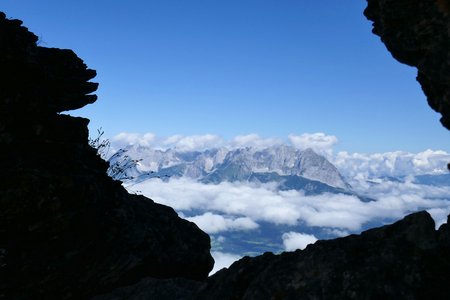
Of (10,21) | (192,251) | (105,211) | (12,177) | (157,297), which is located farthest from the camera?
(192,251)

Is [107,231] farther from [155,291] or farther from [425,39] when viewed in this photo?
[425,39]

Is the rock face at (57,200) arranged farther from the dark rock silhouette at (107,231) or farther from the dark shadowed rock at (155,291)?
the dark shadowed rock at (155,291)

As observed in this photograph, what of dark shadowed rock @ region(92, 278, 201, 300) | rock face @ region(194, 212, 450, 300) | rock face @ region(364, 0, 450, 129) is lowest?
dark shadowed rock @ region(92, 278, 201, 300)

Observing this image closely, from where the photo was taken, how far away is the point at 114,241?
1891cm

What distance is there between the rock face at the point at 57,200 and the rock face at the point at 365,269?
7279mm

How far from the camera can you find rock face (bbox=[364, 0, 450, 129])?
14.1 metres

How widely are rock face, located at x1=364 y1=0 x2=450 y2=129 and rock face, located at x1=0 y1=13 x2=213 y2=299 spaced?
53.6 feet

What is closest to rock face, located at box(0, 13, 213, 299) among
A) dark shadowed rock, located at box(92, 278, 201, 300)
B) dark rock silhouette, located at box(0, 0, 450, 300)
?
dark rock silhouette, located at box(0, 0, 450, 300)

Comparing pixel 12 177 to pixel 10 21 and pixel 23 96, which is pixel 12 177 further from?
pixel 10 21

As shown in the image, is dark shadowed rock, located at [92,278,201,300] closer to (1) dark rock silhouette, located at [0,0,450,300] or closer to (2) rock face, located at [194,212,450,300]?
(1) dark rock silhouette, located at [0,0,450,300]

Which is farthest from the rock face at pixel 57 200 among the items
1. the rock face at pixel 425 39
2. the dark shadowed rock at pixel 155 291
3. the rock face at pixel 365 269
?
the rock face at pixel 425 39

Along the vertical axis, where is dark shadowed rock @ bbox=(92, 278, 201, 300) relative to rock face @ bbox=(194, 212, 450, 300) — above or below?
below

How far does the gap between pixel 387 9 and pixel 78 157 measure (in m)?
17.0

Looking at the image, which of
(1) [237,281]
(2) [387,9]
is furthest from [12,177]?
(2) [387,9]
